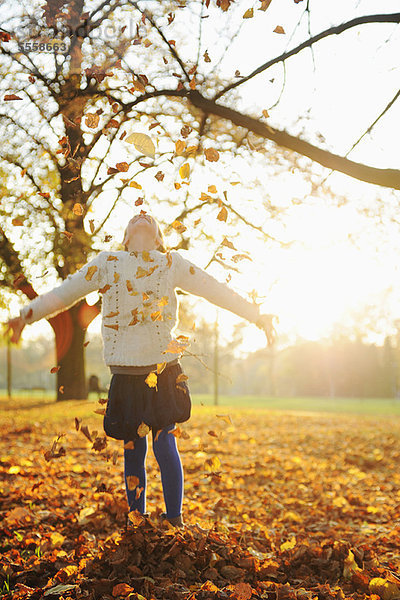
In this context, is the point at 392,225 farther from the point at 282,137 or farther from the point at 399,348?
the point at 399,348

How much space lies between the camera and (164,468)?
114 inches

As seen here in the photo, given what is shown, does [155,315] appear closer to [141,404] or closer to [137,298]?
[137,298]

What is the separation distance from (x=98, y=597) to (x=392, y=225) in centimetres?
615

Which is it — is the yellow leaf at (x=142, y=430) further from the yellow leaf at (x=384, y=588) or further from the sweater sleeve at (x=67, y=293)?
the yellow leaf at (x=384, y=588)

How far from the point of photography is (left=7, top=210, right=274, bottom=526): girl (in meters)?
2.88

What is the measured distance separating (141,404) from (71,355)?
38.2 ft

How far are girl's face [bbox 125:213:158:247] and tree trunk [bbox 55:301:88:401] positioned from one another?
977 cm

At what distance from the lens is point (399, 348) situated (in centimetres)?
5953

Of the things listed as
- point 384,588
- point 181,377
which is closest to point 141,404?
point 181,377

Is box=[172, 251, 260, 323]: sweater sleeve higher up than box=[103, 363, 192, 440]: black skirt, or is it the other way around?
box=[172, 251, 260, 323]: sweater sleeve

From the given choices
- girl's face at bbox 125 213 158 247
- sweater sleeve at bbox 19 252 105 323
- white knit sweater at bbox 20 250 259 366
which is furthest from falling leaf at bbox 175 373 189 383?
girl's face at bbox 125 213 158 247

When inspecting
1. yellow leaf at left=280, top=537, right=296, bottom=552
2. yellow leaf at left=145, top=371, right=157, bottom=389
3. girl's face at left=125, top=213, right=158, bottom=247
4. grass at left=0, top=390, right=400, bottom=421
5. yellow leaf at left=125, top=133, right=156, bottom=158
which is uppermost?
yellow leaf at left=125, top=133, right=156, bottom=158

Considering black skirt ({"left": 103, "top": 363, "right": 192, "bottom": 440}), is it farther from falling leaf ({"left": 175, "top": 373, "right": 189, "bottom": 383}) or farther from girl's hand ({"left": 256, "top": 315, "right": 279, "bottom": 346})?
girl's hand ({"left": 256, "top": 315, "right": 279, "bottom": 346})

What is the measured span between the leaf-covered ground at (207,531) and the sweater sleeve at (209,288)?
2.18 feet
